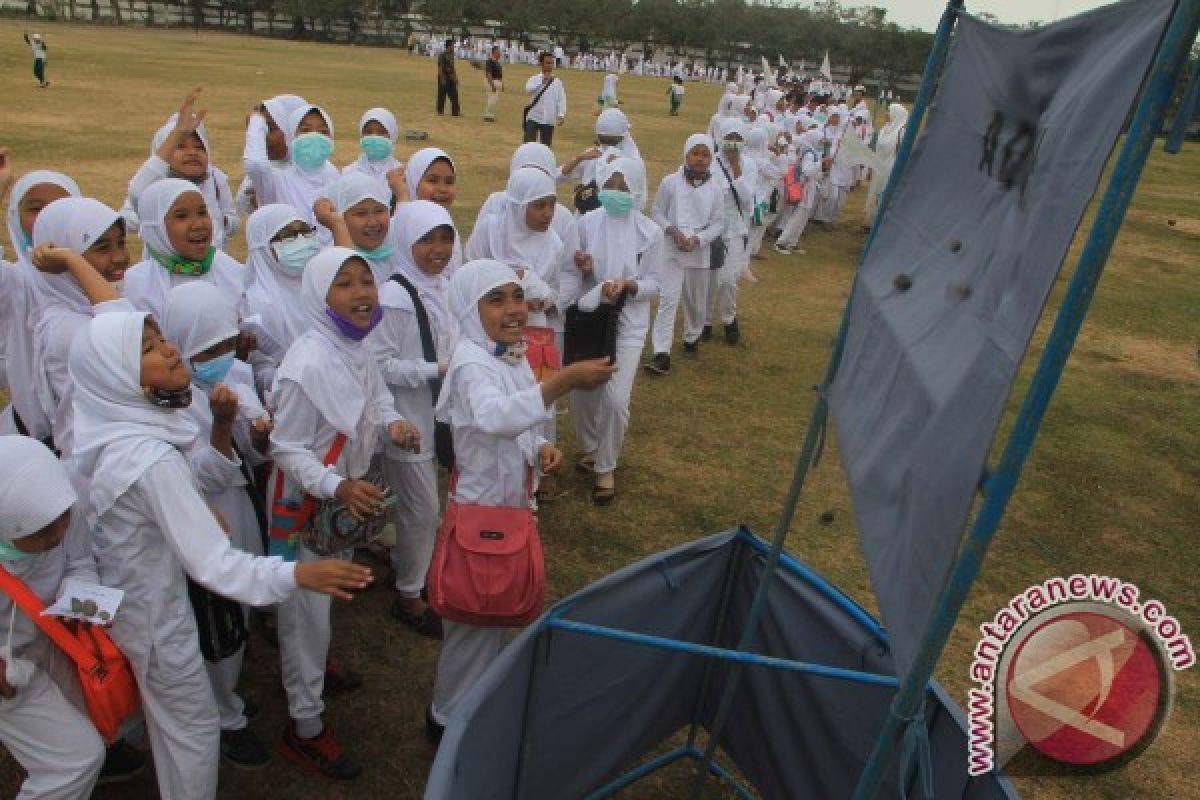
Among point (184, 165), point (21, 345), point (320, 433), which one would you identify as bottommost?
point (21, 345)

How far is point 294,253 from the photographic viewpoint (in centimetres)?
385

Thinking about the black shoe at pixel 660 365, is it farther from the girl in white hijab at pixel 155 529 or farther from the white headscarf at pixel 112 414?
the white headscarf at pixel 112 414

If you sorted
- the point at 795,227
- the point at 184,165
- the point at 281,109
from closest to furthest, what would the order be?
the point at 184,165, the point at 281,109, the point at 795,227

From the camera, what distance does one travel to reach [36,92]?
19.0 m

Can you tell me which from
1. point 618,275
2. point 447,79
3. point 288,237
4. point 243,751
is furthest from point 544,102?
point 243,751

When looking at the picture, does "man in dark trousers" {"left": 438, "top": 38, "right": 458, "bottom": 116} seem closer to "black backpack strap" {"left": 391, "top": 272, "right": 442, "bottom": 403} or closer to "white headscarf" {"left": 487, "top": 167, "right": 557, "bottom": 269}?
"white headscarf" {"left": 487, "top": 167, "right": 557, "bottom": 269}

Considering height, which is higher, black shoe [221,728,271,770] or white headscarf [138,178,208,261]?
white headscarf [138,178,208,261]

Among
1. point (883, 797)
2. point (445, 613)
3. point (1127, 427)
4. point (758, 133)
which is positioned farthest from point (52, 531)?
point (758, 133)

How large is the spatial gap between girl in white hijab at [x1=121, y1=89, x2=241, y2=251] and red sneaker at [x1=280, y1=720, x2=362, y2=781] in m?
2.62

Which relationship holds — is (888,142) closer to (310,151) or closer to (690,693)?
(310,151)

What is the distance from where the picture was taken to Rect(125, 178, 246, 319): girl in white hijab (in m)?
3.62

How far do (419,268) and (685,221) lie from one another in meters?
3.50

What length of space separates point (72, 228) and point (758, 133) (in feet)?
28.0

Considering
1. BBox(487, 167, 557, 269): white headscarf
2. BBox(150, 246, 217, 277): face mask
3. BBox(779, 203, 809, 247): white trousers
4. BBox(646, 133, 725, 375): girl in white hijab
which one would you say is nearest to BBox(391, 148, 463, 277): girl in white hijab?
BBox(487, 167, 557, 269): white headscarf
